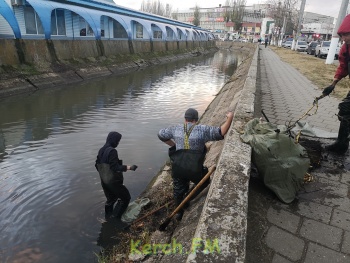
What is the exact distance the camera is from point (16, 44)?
13.8 metres

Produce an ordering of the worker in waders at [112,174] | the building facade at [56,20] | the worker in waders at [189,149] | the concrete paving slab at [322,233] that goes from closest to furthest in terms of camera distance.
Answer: the concrete paving slab at [322,233] < the worker in waders at [189,149] < the worker in waders at [112,174] < the building facade at [56,20]

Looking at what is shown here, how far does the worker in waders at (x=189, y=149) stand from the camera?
3482mm

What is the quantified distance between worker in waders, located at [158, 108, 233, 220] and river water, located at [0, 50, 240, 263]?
1.64 m

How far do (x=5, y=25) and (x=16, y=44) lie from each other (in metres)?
4.38

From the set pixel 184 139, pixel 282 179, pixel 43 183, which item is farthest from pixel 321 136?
pixel 43 183

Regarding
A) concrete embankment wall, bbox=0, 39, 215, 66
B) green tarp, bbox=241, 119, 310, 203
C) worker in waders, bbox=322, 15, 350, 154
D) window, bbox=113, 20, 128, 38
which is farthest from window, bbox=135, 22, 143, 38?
green tarp, bbox=241, 119, 310, 203

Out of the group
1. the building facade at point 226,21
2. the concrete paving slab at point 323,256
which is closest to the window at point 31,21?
the concrete paving slab at point 323,256

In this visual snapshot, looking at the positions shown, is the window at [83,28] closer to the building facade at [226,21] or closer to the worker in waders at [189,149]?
the worker in waders at [189,149]

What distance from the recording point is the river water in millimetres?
4133

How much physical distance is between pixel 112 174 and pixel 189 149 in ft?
4.82

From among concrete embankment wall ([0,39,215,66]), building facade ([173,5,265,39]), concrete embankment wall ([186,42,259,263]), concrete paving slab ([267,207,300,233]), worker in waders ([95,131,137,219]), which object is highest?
building facade ([173,5,265,39])

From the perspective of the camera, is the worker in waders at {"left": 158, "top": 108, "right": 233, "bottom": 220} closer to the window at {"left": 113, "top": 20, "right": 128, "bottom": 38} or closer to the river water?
the river water

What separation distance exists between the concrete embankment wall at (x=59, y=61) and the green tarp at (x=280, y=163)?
12105 mm

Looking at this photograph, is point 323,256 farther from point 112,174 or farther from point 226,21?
point 226,21
